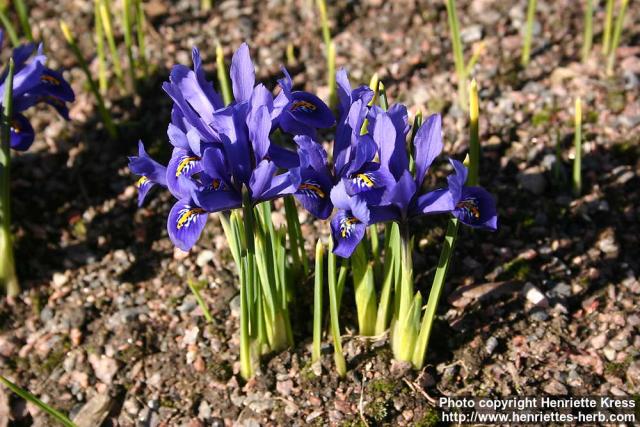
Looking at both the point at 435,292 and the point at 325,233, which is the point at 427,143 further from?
the point at 325,233

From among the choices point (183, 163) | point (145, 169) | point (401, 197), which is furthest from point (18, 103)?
point (401, 197)

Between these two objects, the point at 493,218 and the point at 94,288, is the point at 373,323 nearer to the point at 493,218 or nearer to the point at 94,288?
the point at 493,218

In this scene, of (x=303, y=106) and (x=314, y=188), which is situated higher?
(x=303, y=106)

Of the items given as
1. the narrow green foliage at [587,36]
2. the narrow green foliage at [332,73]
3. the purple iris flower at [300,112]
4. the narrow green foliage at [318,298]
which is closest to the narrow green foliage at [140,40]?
the narrow green foliage at [332,73]

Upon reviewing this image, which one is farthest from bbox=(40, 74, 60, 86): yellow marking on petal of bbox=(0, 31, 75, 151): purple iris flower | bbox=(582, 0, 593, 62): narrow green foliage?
bbox=(582, 0, 593, 62): narrow green foliage

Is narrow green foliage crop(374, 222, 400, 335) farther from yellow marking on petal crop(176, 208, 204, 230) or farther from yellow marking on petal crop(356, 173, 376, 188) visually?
yellow marking on petal crop(176, 208, 204, 230)

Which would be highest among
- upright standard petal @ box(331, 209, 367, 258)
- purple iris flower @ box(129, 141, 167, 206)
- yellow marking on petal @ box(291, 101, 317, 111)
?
yellow marking on petal @ box(291, 101, 317, 111)
